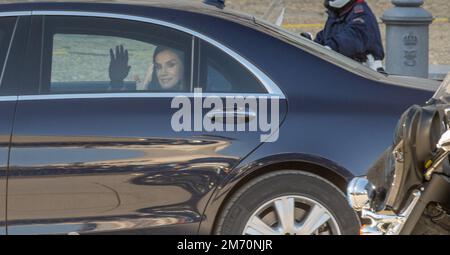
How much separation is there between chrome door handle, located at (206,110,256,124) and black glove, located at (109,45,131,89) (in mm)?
550

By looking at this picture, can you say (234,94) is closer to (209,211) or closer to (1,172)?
(209,211)

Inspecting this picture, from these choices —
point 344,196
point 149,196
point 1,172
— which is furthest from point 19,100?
point 344,196

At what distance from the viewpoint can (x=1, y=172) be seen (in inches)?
214

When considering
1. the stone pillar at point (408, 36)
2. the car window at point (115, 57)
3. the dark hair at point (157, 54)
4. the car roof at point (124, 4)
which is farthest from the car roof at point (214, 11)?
the stone pillar at point (408, 36)

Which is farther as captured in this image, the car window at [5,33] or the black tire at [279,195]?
the car window at [5,33]

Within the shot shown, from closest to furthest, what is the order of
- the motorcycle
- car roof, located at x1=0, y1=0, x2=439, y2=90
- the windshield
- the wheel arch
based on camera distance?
the motorcycle
the windshield
the wheel arch
car roof, located at x1=0, y1=0, x2=439, y2=90

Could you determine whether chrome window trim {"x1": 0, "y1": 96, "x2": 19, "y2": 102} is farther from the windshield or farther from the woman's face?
the windshield

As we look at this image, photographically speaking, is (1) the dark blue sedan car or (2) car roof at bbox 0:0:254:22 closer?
(1) the dark blue sedan car

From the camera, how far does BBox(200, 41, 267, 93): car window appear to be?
5719 mm

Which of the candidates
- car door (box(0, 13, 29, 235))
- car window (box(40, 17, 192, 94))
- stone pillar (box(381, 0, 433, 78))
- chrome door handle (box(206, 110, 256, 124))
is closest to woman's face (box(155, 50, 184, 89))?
car window (box(40, 17, 192, 94))

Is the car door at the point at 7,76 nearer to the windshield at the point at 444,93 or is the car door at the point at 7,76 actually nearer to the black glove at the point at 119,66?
the black glove at the point at 119,66

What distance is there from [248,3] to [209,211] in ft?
53.9

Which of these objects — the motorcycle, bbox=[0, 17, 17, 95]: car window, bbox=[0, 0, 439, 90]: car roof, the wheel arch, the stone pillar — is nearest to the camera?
the motorcycle

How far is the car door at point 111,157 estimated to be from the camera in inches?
215
